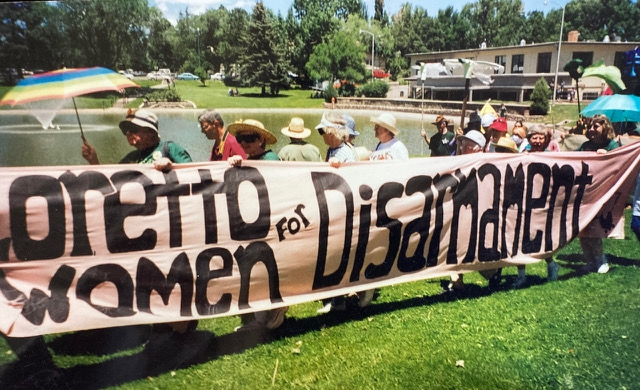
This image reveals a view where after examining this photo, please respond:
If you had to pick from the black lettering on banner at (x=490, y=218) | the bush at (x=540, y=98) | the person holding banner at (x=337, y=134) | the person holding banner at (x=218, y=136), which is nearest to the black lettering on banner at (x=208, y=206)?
the person holding banner at (x=218, y=136)

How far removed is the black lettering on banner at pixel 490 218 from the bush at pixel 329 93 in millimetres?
9001

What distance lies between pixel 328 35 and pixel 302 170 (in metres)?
7.29

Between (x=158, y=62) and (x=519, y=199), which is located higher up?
(x=158, y=62)

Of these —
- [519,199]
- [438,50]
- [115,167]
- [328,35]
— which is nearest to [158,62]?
[328,35]

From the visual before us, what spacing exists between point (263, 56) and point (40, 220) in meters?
11.0

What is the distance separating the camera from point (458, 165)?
450cm

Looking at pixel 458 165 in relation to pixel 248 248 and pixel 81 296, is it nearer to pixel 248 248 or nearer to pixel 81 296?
pixel 248 248

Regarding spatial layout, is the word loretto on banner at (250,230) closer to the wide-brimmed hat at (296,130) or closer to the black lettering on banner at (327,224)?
the black lettering on banner at (327,224)

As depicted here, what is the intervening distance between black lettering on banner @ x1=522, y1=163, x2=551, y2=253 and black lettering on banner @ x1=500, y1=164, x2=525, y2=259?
0.30 ft

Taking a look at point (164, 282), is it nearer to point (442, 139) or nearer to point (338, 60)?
point (442, 139)

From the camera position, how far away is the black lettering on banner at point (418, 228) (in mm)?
4312

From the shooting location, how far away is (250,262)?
375 centimetres

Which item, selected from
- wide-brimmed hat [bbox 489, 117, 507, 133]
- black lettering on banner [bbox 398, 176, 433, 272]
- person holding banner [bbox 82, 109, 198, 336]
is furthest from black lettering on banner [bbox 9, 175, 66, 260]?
wide-brimmed hat [bbox 489, 117, 507, 133]

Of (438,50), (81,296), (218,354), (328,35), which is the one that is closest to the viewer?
(81,296)
